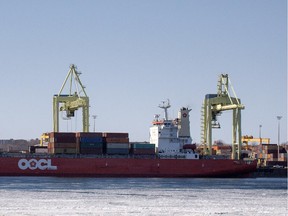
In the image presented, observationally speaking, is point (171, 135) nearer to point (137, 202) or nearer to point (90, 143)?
point (90, 143)

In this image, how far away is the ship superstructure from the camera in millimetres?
91500

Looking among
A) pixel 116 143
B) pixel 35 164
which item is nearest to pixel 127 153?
pixel 116 143

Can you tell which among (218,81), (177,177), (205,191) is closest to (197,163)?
(177,177)

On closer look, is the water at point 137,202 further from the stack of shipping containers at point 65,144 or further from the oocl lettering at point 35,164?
the oocl lettering at point 35,164

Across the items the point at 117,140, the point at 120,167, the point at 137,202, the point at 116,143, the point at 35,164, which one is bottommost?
the point at 137,202

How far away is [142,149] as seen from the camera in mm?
88625

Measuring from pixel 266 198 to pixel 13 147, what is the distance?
4347 inches

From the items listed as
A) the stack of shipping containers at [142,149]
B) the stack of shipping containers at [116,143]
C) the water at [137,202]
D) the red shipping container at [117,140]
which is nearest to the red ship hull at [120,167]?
the stack of shipping containers at [116,143]

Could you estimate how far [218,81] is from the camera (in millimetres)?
91438

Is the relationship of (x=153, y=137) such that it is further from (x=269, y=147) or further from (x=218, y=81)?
(x=269, y=147)

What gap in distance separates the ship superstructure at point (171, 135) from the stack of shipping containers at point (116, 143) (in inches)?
224

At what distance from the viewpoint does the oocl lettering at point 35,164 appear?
8531 centimetres

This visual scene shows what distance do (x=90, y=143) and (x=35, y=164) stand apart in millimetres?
6465

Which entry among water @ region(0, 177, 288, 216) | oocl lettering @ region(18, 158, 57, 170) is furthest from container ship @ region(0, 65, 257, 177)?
water @ region(0, 177, 288, 216)
